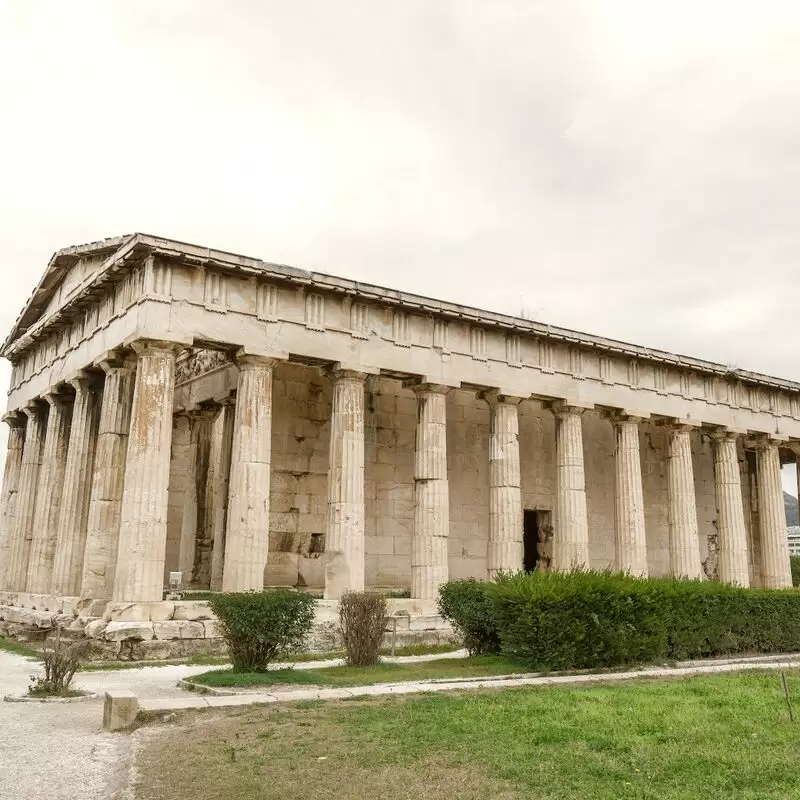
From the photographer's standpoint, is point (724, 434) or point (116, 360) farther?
point (724, 434)

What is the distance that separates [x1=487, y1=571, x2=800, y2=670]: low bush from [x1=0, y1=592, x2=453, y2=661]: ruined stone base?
3.91 meters

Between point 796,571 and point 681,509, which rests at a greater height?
point 681,509

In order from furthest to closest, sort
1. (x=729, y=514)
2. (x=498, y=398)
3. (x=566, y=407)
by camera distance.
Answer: (x=729, y=514) → (x=566, y=407) → (x=498, y=398)

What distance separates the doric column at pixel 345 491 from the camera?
1930 cm

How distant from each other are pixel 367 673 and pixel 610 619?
396cm

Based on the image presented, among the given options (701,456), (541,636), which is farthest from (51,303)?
(701,456)

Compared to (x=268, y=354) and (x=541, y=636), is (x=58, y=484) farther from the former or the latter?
(x=541, y=636)

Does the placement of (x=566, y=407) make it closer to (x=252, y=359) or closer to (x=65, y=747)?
(x=252, y=359)

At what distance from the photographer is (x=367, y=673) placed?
13.4 metres

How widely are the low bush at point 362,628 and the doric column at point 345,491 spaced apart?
15.0 ft

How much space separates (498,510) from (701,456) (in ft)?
43.1

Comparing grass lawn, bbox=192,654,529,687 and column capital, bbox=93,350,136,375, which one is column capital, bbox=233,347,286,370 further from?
grass lawn, bbox=192,654,529,687

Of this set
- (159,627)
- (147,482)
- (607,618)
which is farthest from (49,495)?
(607,618)

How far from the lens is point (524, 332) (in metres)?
23.4
